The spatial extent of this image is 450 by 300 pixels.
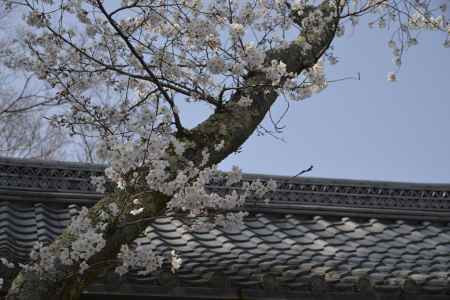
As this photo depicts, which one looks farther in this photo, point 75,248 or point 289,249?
point 289,249

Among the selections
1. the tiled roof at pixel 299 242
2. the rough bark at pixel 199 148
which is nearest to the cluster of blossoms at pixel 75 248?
the rough bark at pixel 199 148

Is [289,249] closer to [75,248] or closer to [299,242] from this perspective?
[299,242]

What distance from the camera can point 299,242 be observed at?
7.25 metres

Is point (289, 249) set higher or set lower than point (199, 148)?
lower

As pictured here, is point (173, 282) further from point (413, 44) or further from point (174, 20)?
point (413, 44)

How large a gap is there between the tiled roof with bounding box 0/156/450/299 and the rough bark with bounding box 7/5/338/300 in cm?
161

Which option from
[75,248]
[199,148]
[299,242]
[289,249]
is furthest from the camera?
[299,242]

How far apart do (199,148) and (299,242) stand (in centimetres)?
329

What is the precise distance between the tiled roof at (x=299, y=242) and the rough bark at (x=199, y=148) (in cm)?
161

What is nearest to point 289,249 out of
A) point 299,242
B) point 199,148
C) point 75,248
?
point 299,242

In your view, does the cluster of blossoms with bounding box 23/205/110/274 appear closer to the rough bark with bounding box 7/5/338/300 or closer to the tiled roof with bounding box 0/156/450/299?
the rough bark with bounding box 7/5/338/300

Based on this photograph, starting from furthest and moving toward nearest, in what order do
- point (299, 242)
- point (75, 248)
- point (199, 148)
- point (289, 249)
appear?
1. point (299, 242)
2. point (289, 249)
3. point (199, 148)
4. point (75, 248)

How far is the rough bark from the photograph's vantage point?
3395 millimetres

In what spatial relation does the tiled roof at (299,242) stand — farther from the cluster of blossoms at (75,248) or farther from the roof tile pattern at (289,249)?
the cluster of blossoms at (75,248)
